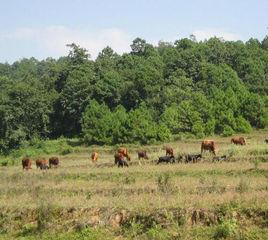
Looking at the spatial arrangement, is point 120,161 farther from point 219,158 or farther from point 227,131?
point 227,131

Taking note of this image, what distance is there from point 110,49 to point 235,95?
144ft

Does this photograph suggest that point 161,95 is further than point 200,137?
Yes

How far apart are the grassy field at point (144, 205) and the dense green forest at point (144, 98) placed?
26.8m

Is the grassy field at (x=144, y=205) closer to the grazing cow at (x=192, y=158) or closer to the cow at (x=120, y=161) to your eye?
the grazing cow at (x=192, y=158)

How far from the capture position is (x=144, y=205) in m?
18.9

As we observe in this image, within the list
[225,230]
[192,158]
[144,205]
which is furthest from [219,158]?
[225,230]

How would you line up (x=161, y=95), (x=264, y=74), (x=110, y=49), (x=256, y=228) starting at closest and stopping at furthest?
(x=256, y=228)
(x=161, y=95)
(x=264, y=74)
(x=110, y=49)

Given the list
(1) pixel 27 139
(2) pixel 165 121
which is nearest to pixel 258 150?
(2) pixel 165 121

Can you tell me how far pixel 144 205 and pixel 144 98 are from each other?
52.1m

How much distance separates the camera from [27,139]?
227 ft

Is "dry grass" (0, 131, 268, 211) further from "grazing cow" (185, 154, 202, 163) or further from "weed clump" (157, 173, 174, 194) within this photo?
"grazing cow" (185, 154, 202, 163)

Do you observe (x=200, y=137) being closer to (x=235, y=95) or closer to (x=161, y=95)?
(x=235, y=95)

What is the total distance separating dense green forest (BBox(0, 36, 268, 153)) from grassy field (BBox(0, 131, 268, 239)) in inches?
1054

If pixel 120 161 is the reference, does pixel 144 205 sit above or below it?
above
